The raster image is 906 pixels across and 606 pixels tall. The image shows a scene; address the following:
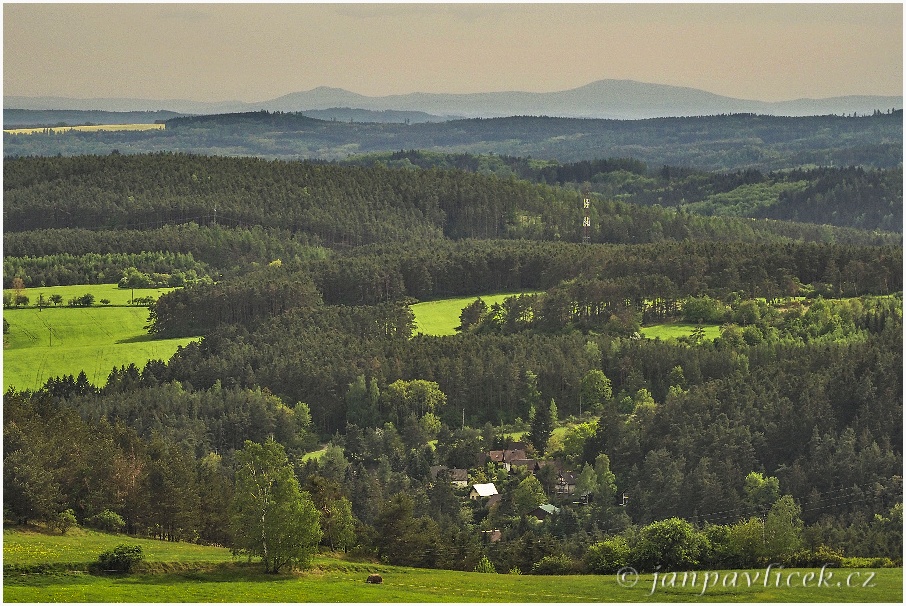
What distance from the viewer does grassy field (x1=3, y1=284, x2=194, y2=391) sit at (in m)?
116

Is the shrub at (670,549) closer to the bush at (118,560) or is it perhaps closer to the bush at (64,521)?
the bush at (118,560)

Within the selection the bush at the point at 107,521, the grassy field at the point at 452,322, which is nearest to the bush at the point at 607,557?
the bush at the point at 107,521

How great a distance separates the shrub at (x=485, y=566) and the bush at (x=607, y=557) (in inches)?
151

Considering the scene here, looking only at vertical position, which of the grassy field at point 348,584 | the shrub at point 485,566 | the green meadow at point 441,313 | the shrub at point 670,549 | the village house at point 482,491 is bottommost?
the green meadow at point 441,313

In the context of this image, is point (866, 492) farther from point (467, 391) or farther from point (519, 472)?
point (467, 391)

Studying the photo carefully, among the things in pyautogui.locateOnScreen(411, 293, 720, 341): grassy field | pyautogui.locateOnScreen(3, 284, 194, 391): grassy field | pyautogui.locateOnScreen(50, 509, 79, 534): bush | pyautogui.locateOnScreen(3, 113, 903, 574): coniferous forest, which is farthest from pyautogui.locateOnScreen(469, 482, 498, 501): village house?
pyautogui.locateOnScreen(3, 284, 194, 391): grassy field

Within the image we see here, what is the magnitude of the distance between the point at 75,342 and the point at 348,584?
3213 inches

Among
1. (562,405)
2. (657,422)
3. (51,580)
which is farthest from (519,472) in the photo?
(51,580)

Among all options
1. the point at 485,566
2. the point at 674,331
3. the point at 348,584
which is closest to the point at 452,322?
the point at 674,331

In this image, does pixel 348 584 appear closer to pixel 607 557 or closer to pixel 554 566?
pixel 554 566

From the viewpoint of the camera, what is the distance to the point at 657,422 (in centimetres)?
8700

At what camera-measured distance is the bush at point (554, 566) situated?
58.5 m

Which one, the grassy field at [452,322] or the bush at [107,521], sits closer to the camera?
the bush at [107,521]

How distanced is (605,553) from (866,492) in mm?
20843
